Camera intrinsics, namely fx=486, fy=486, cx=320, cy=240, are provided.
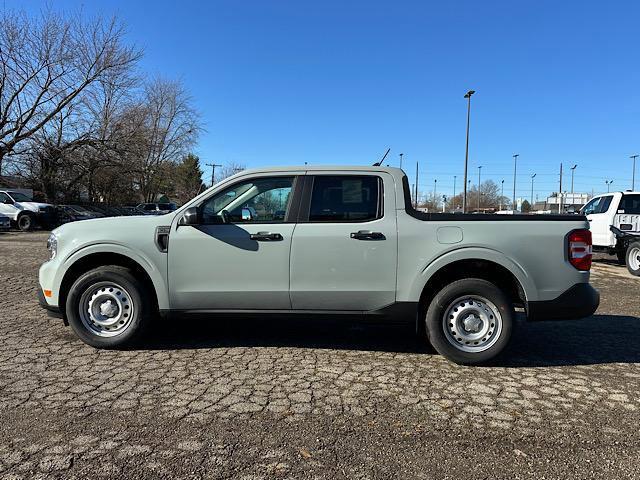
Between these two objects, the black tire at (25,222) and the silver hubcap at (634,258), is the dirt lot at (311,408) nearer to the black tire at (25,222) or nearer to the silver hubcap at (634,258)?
the silver hubcap at (634,258)

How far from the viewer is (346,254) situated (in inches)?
182

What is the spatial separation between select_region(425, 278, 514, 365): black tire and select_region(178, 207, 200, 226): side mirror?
239cm

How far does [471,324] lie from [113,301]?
11.6 feet

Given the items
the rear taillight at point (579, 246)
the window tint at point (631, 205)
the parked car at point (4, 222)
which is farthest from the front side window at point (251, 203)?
the parked car at point (4, 222)

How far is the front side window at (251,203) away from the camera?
4812 mm

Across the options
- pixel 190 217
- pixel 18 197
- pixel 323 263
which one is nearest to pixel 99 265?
pixel 190 217

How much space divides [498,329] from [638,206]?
11.0 m

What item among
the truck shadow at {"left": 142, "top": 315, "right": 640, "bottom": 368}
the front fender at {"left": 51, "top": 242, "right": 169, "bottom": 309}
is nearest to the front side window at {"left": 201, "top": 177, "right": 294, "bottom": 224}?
the front fender at {"left": 51, "top": 242, "right": 169, "bottom": 309}

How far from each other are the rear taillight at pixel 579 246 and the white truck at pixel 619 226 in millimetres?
9015

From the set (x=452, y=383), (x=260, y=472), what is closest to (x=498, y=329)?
(x=452, y=383)

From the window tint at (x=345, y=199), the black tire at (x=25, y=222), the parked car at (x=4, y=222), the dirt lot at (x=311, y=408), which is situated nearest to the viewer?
the dirt lot at (x=311, y=408)

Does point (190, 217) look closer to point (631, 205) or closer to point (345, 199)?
point (345, 199)

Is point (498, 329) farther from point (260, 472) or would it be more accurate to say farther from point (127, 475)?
point (127, 475)

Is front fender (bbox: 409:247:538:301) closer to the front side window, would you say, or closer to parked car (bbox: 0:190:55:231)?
the front side window
